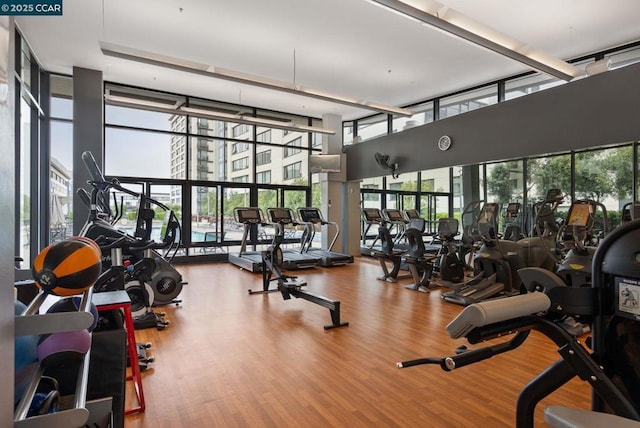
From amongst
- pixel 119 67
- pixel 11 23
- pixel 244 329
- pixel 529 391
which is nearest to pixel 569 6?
pixel 529 391

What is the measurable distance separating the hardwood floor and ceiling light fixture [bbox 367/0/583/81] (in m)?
3.53

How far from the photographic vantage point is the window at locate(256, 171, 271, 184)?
10.6 metres

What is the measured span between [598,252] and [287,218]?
663 cm

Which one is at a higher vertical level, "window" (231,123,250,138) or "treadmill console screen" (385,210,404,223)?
"window" (231,123,250,138)

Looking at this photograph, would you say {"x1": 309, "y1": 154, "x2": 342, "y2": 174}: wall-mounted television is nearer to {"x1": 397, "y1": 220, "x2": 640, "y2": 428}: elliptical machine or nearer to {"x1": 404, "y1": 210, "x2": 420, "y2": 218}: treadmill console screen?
{"x1": 404, "y1": 210, "x2": 420, "y2": 218}: treadmill console screen

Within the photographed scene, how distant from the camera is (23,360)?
1259 millimetres

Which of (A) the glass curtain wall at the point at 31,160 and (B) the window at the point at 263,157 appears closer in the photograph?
(A) the glass curtain wall at the point at 31,160

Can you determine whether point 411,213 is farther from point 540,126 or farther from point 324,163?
point 540,126

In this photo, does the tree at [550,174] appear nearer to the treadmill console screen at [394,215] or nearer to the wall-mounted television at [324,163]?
the treadmill console screen at [394,215]

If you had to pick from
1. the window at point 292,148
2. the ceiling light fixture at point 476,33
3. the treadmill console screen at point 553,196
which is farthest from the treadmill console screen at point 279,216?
the treadmill console screen at point 553,196

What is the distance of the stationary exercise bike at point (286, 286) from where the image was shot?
14.2ft

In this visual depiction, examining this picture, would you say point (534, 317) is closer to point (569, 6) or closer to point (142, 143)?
point (569, 6)

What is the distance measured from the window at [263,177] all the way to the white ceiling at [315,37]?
2.73 meters

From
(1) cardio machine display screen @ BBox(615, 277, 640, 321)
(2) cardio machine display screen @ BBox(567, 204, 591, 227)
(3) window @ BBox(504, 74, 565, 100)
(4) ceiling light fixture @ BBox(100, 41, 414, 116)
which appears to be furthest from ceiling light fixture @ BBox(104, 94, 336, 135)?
(1) cardio machine display screen @ BBox(615, 277, 640, 321)
